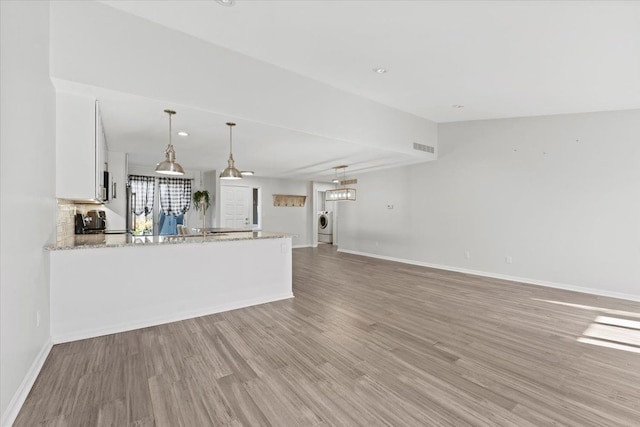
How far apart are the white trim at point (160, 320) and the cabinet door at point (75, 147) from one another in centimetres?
140

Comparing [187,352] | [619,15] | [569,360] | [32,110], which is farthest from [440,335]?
[32,110]

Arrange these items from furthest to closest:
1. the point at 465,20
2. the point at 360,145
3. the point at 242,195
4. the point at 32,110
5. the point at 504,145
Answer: the point at 242,195
the point at 504,145
the point at 360,145
the point at 465,20
the point at 32,110

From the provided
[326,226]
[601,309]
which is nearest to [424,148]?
[601,309]

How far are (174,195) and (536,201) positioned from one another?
8.55m

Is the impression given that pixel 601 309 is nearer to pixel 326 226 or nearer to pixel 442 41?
pixel 442 41

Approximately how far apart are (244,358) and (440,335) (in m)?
2.03

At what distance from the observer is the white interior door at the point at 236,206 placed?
28.3ft

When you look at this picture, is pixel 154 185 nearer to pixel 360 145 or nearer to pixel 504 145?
pixel 360 145

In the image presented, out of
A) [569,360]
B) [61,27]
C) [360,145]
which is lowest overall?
[569,360]

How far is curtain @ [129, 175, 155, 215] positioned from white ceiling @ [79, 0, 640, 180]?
286 cm

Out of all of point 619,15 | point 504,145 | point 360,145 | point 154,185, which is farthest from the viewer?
point 154,185

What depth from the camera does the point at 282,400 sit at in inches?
80.7

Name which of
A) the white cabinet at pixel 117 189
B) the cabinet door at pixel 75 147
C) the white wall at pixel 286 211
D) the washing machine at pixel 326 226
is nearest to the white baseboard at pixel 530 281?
the white wall at pixel 286 211

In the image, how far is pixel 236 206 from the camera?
8945 millimetres
